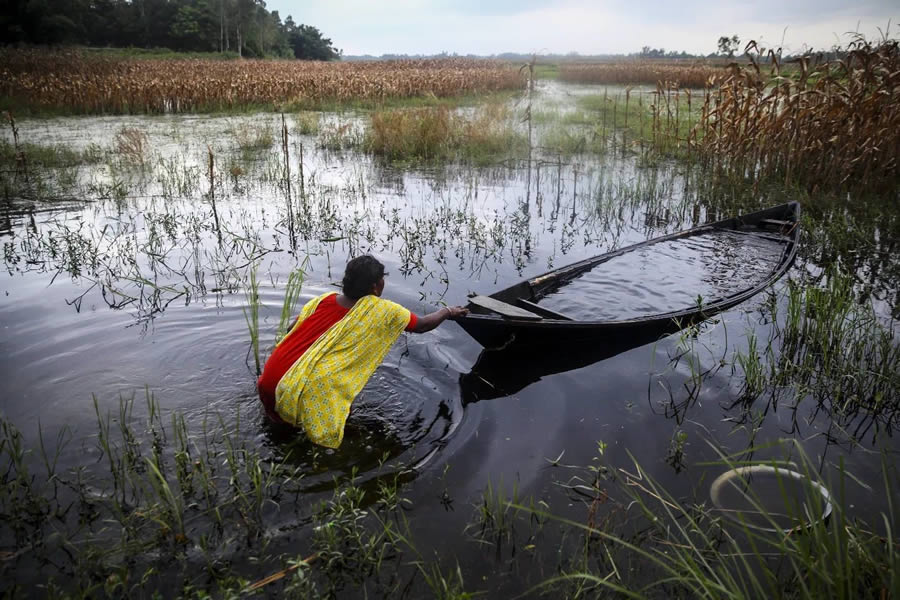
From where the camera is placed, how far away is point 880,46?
289 inches

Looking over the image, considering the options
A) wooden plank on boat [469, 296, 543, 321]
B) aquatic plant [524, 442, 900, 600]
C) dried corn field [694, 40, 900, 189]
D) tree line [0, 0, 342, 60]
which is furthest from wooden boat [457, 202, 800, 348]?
tree line [0, 0, 342, 60]

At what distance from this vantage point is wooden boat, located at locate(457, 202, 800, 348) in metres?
3.93

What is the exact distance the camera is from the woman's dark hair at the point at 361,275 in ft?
10.2

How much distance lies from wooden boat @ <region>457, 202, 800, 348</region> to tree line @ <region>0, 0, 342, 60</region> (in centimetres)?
4138

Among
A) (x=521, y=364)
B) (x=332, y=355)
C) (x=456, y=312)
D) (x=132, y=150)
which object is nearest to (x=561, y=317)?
(x=521, y=364)

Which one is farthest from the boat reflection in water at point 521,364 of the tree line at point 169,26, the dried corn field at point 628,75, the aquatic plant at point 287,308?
the tree line at point 169,26

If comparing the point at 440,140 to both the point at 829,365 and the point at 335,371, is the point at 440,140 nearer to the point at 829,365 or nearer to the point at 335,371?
the point at 829,365

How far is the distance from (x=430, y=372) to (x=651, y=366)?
1.67m

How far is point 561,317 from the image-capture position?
4496 mm

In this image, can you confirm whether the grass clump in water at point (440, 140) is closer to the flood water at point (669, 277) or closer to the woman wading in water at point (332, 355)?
the flood water at point (669, 277)

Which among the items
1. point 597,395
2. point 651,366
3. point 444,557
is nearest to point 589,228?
point 651,366

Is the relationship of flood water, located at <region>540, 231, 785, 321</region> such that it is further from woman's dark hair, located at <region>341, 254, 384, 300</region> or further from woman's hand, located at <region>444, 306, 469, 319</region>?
woman's dark hair, located at <region>341, 254, 384, 300</region>

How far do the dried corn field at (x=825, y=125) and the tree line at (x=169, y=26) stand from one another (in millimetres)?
40455

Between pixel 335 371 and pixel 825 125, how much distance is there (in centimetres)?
807
